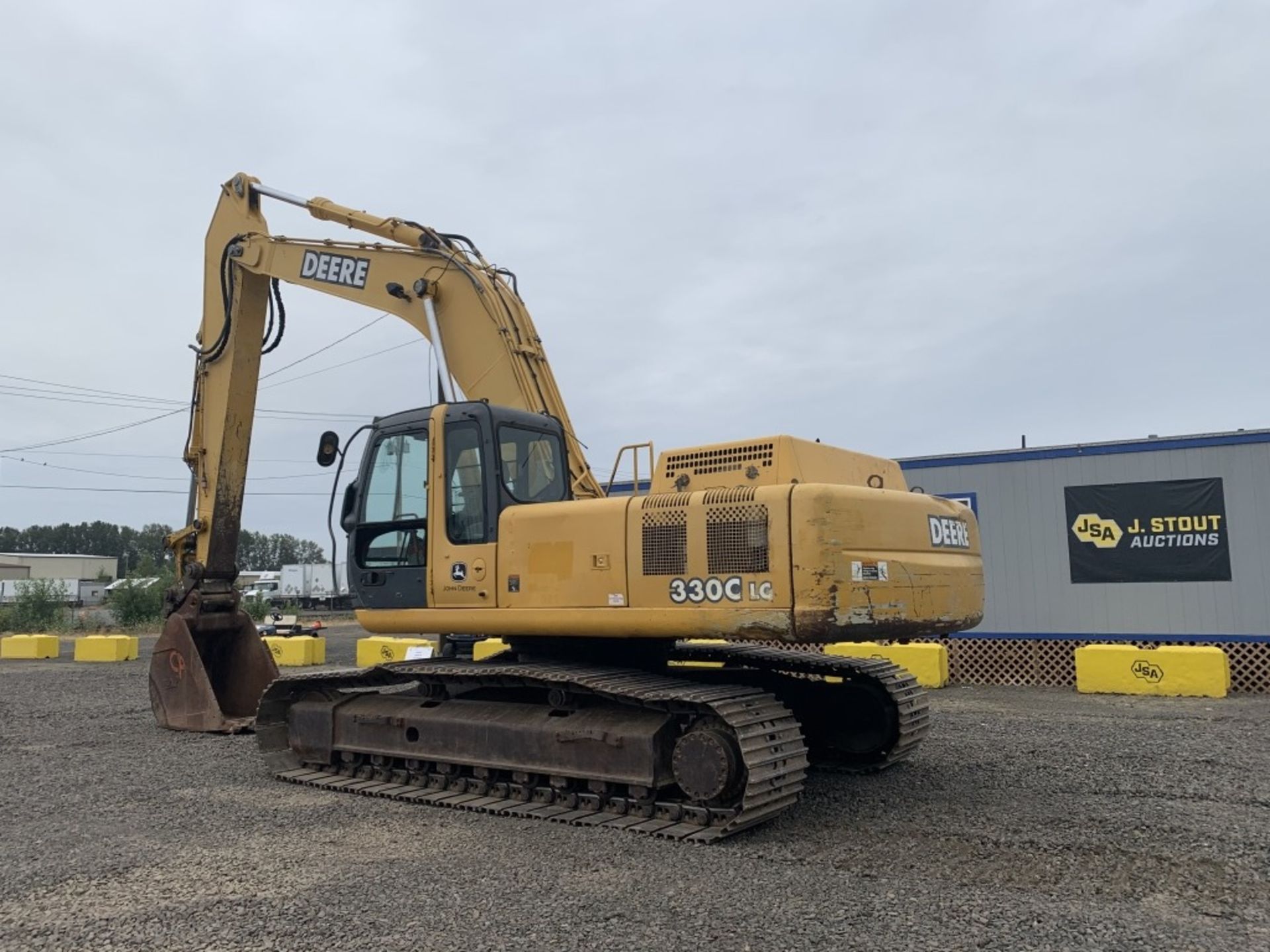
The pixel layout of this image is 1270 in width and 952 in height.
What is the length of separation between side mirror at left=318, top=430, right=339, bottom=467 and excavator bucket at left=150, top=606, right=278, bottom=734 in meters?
3.38

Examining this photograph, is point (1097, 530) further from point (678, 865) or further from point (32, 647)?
point (32, 647)

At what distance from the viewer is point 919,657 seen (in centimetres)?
1390

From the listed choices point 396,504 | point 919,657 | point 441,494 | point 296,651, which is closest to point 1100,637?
point 919,657

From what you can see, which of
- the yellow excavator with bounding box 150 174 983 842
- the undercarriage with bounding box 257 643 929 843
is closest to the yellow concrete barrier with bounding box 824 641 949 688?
the yellow excavator with bounding box 150 174 983 842

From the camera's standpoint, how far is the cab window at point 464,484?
24.6 feet

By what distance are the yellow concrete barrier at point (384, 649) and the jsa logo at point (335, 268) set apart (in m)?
7.28

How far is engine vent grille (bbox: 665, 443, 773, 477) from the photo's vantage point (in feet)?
21.4

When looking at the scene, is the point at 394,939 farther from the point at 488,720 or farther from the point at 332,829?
the point at 488,720

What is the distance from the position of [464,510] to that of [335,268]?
3.93 meters

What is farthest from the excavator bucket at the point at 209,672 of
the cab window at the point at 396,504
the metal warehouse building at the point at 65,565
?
the metal warehouse building at the point at 65,565

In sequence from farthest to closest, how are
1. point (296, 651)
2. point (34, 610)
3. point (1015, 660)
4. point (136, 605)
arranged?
point (34, 610)
point (136, 605)
point (296, 651)
point (1015, 660)

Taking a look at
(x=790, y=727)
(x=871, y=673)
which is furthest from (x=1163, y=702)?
(x=790, y=727)

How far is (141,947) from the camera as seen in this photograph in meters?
4.23

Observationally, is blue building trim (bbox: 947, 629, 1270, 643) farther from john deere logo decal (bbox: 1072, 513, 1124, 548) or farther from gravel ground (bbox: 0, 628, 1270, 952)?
gravel ground (bbox: 0, 628, 1270, 952)
